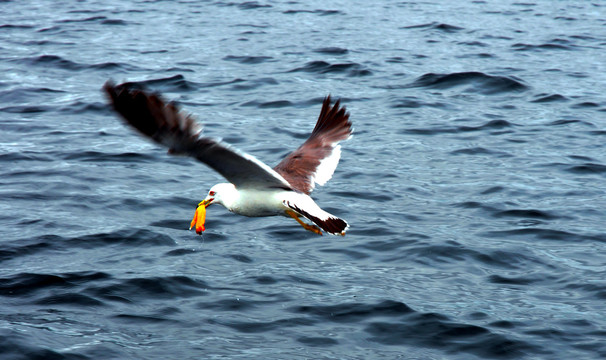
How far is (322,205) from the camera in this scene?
393 inches

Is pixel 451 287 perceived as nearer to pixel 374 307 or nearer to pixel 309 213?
pixel 374 307

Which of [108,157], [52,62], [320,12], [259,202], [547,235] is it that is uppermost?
[320,12]

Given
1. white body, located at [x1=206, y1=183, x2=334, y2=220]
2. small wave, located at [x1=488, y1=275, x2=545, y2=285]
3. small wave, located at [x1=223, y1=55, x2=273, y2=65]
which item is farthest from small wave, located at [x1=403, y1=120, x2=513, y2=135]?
white body, located at [x1=206, y1=183, x2=334, y2=220]

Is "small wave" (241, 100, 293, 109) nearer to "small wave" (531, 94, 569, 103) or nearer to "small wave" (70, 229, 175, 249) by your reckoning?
"small wave" (531, 94, 569, 103)

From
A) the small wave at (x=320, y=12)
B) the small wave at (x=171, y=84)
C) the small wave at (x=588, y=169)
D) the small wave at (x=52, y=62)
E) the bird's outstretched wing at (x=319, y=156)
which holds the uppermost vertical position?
the small wave at (x=320, y=12)

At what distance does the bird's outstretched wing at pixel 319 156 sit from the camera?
8580 millimetres

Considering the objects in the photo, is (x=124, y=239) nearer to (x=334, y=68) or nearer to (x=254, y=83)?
(x=254, y=83)

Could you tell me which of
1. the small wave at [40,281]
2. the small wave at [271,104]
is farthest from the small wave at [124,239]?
the small wave at [271,104]

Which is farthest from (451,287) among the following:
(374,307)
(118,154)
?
(118,154)

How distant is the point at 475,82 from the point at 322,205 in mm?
6626

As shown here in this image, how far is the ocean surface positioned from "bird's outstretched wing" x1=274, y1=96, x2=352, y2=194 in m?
0.84

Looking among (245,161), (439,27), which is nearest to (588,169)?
(245,161)

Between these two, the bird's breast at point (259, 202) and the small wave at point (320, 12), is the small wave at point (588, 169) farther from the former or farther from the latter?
the small wave at point (320, 12)

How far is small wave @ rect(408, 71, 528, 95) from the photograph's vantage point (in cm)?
1515
